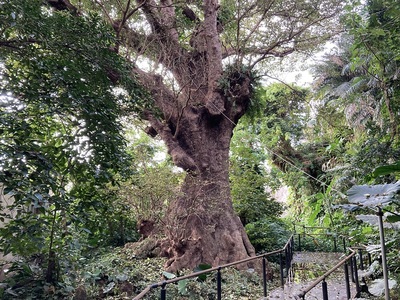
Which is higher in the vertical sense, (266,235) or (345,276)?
(345,276)

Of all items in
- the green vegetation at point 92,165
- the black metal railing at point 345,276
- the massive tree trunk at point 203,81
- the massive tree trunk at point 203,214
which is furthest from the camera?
the massive tree trunk at point 203,81

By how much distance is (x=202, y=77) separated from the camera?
778 centimetres

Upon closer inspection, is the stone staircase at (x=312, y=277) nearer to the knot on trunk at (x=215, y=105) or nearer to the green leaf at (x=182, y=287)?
the green leaf at (x=182, y=287)

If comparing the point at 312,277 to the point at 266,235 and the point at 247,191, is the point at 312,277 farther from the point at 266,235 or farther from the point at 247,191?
the point at 247,191

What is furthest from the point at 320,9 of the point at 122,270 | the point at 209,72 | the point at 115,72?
the point at 122,270

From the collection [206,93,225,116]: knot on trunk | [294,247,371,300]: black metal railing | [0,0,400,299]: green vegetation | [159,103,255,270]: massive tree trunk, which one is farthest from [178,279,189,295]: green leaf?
[206,93,225,116]: knot on trunk

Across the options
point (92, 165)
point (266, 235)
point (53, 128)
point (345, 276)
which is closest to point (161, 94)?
point (53, 128)

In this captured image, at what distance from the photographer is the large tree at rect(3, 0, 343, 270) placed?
21.3ft

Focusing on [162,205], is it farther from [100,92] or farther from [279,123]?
[279,123]

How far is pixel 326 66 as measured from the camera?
12141 mm

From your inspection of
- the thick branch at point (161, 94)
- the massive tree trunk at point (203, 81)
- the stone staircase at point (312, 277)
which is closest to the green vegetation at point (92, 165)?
the massive tree trunk at point (203, 81)

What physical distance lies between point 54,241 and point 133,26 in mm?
5296

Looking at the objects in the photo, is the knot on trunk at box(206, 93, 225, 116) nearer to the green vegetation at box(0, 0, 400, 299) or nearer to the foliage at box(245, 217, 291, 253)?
the green vegetation at box(0, 0, 400, 299)

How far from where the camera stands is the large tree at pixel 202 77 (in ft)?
21.3
